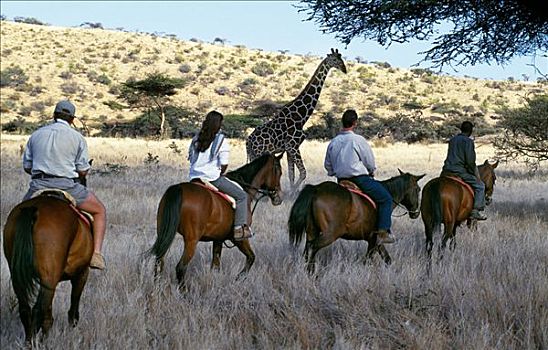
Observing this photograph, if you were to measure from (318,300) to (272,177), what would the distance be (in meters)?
2.64

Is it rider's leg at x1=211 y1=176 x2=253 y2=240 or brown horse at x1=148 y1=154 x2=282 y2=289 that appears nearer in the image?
brown horse at x1=148 y1=154 x2=282 y2=289

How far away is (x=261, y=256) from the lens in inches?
360

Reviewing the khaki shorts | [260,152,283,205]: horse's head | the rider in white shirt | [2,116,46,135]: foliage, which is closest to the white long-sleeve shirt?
the rider in white shirt

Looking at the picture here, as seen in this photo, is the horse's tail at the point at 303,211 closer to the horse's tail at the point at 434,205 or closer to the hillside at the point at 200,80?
→ the horse's tail at the point at 434,205

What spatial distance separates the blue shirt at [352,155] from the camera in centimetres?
866

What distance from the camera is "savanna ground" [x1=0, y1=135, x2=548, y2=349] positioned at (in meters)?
5.59

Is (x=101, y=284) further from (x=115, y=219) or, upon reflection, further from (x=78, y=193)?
(x=115, y=219)

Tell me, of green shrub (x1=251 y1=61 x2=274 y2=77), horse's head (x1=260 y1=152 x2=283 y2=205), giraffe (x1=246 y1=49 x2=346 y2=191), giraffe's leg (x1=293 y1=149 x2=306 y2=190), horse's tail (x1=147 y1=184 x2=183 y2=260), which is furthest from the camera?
green shrub (x1=251 y1=61 x2=274 y2=77)

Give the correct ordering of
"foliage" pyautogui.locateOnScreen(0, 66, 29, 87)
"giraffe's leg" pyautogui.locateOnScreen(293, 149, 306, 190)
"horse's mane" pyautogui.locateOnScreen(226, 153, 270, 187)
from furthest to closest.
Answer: "foliage" pyautogui.locateOnScreen(0, 66, 29, 87), "giraffe's leg" pyautogui.locateOnScreen(293, 149, 306, 190), "horse's mane" pyautogui.locateOnScreen(226, 153, 270, 187)

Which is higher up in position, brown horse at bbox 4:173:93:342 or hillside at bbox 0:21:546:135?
hillside at bbox 0:21:546:135

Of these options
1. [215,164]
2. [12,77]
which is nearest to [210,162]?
[215,164]

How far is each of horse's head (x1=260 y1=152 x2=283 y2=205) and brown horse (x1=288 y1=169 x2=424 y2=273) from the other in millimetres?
481

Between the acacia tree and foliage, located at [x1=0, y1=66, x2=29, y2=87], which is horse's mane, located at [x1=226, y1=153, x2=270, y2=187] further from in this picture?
foliage, located at [x1=0, y1=66, x2=29, y2=87]

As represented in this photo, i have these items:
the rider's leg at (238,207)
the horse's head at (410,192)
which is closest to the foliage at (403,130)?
the horse's head at (410,192)
